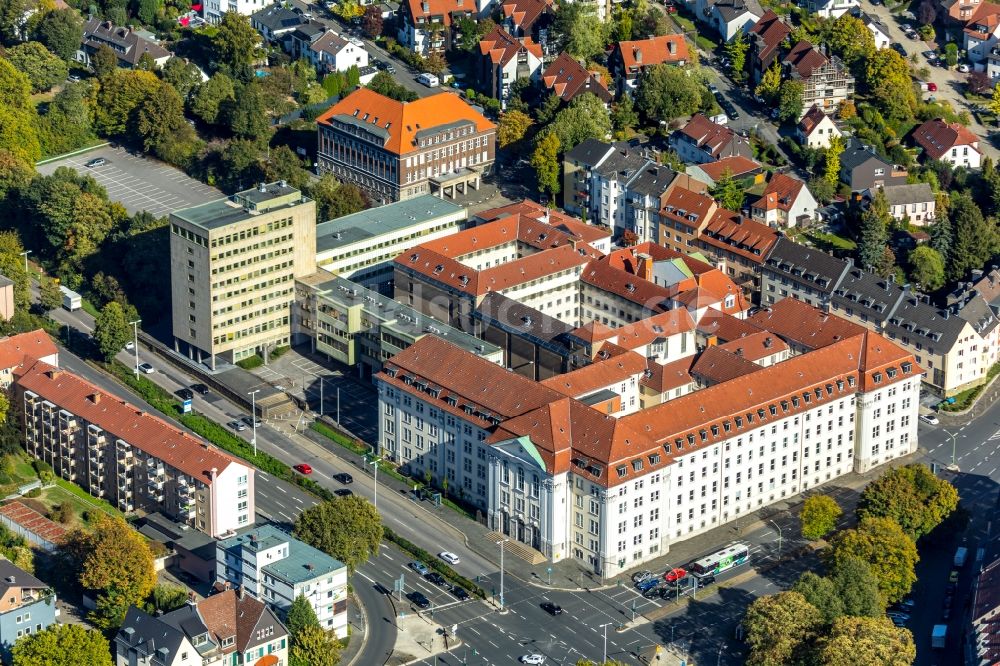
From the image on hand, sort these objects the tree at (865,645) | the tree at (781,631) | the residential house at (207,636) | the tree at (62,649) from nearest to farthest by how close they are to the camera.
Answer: the tree at (865,645), the tree at (62,649), the residential house at (207,636), the tree at (781,631)

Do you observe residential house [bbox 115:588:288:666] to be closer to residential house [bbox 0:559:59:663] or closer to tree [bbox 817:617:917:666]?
residential house [bbox 0:559:59:663]

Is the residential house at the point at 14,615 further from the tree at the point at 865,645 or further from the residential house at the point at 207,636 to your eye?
the tree at the point at 865,645

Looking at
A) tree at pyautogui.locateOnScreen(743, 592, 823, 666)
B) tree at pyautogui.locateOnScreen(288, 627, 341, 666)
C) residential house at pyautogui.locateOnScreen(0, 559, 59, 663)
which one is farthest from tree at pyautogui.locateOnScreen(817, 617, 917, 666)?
residential house at pyautogui.locateOnScreen(0, 559, 59, 663)

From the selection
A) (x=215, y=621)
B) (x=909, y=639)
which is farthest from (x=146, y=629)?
(x=909, y=639)

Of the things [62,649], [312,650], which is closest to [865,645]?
[312,650]

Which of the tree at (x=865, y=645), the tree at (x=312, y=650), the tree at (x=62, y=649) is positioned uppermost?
the tree at (x=865, y=645)

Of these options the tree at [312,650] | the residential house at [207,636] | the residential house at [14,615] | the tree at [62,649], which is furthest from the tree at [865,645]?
the residential house at [14,615]
